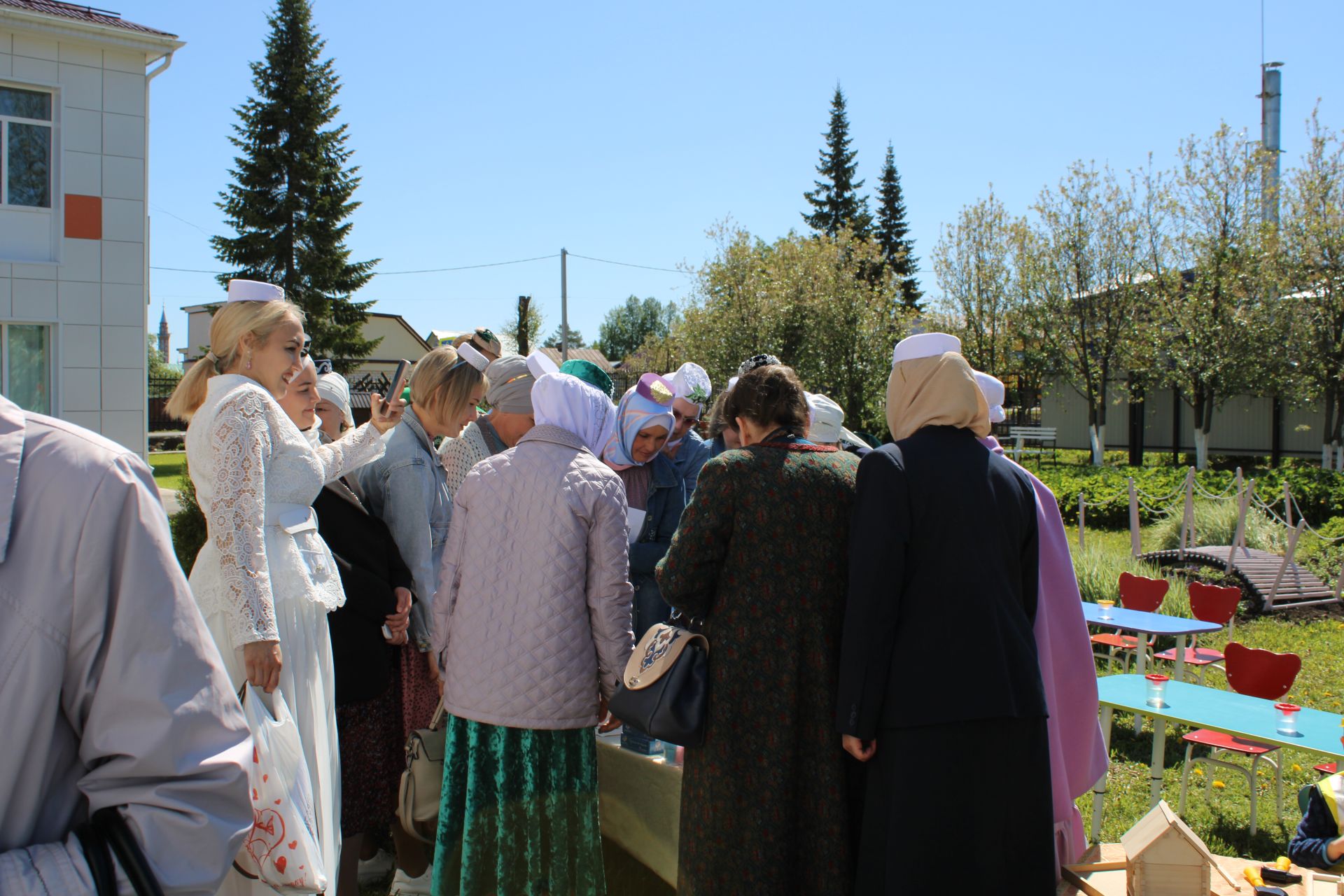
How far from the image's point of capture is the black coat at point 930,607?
2.64 m

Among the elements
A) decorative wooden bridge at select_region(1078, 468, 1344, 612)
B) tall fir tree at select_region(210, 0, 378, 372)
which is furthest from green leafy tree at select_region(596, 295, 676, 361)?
decorative wooden bridge at select_region(1078, 468, 1344, 612)

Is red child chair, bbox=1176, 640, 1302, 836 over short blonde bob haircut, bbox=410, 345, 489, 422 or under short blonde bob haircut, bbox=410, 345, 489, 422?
under

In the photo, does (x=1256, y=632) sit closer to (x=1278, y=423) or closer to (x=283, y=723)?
(x=283, y=723)

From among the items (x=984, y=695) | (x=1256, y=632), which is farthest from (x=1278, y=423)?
(x=984, y=695)

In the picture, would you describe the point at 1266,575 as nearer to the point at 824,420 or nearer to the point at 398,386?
the point at 824,420

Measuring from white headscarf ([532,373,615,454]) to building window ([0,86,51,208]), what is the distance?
14.1 metres

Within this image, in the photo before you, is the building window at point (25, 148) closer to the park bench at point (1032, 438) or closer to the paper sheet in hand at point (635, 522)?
the paper sheet in hand at point (635, 522)

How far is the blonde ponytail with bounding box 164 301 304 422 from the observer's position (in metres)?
3.00

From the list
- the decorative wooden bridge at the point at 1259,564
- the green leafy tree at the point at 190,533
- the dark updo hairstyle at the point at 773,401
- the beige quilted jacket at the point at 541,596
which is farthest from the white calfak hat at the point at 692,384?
the decorative wooden bridge at the point at 1259,564

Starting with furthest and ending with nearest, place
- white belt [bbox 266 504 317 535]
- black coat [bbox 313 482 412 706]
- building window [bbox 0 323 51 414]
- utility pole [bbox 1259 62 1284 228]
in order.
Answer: utility pole [bbox 1259 62 1284 228], building window [bbox 0 323 51 414], black coat [bbox 313 482 412 706], white belt [bbox 266 504 317 535]

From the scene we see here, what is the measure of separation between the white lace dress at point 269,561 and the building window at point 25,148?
1382 centimetres

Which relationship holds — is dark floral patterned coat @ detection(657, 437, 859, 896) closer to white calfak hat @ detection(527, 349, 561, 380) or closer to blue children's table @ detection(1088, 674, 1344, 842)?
white calfak hat @ detection(527, 349, 561, 380)

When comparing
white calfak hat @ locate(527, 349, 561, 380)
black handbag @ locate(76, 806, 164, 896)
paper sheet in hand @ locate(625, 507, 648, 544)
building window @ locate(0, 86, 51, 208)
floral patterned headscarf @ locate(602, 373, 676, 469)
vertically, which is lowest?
black handbag @ locate(76, 806, 164, 896)

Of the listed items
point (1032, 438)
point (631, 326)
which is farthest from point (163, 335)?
point (1032, 438)
